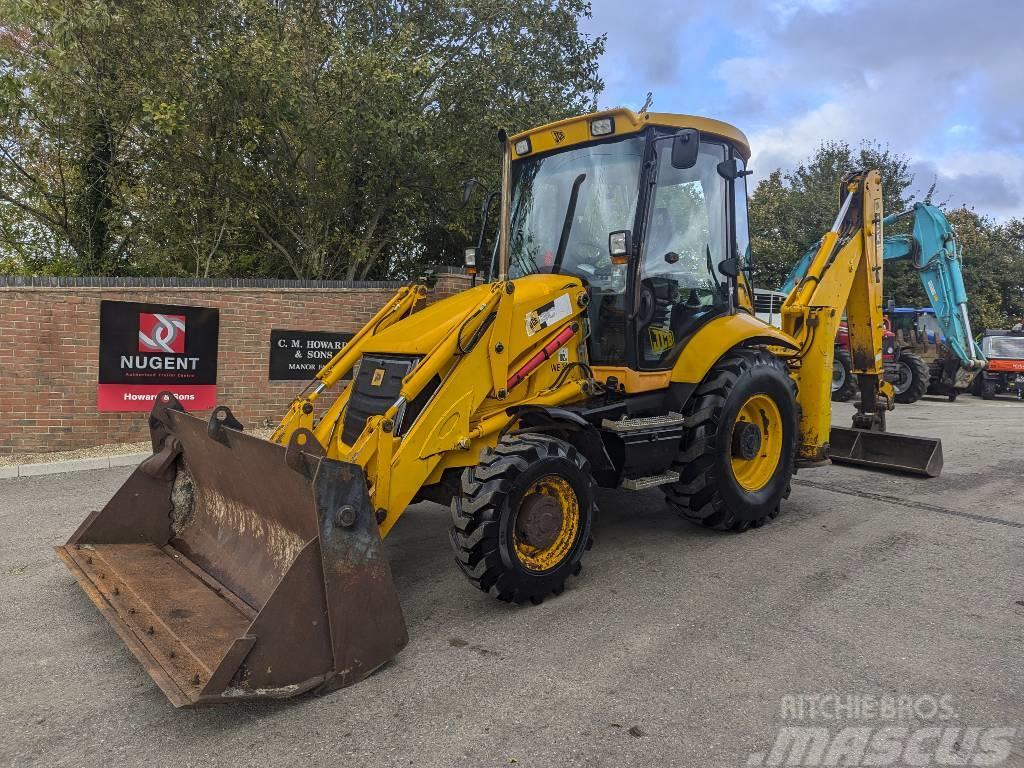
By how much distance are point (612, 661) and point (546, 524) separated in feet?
2.80

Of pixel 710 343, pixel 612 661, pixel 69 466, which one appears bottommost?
pixel 612 661

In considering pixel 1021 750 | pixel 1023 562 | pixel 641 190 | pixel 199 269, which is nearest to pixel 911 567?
pixel 1023 562

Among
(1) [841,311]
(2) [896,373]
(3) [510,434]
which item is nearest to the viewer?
(3) [510,434]

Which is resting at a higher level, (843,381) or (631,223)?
(631,223)

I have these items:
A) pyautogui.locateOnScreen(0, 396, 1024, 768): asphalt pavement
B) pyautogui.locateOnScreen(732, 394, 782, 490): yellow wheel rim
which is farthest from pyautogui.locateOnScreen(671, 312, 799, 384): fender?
pyautogui.locateOnScreen(0, 396, 1024, 768): asphalt pavement

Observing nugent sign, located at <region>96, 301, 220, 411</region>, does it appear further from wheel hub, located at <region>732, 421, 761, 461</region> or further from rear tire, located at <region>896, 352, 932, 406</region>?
rear tire, located at <region>896, 352, 932, 406</region>

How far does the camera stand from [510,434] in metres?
4.27

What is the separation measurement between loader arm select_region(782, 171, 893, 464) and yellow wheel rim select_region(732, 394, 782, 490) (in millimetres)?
667

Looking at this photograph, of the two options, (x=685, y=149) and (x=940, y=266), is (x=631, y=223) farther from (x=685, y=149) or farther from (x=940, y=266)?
(x=940, y=266)

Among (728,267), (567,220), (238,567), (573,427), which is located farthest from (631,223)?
(238,567)

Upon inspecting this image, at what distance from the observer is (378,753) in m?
2.71

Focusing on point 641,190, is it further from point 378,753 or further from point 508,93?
point 508,93

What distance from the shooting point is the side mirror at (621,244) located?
186 inches

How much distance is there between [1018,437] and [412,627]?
34.7 feet
